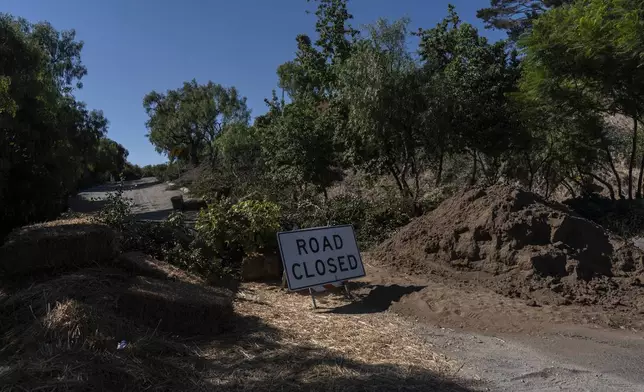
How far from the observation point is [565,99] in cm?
1393

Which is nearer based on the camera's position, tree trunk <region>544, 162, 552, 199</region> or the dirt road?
the dirt road

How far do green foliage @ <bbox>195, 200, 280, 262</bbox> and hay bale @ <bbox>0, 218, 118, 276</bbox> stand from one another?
2.86 meters

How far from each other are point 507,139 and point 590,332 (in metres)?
10.0

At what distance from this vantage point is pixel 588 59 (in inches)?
512

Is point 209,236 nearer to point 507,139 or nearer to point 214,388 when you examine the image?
point 214,388

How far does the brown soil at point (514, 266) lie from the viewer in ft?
21.8

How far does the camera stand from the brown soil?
6652 mm

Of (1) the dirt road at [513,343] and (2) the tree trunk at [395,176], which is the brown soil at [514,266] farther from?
(2) the tree trunk at [395,176]

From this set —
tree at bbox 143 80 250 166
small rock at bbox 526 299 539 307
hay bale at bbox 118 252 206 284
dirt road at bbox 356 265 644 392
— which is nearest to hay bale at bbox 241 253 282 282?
dirt road at bbox 356 265 644 392

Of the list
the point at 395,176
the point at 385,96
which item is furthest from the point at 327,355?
the point at 395,176

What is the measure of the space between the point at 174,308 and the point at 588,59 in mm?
11718

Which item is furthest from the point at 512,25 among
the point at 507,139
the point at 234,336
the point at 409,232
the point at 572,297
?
the point at 234,336

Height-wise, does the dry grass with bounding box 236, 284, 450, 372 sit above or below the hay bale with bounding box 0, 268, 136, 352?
below

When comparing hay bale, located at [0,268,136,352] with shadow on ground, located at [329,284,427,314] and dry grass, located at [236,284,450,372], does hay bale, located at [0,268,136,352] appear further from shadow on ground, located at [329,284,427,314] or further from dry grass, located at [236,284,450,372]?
shadow on ground, located at [329,284,427,314]
